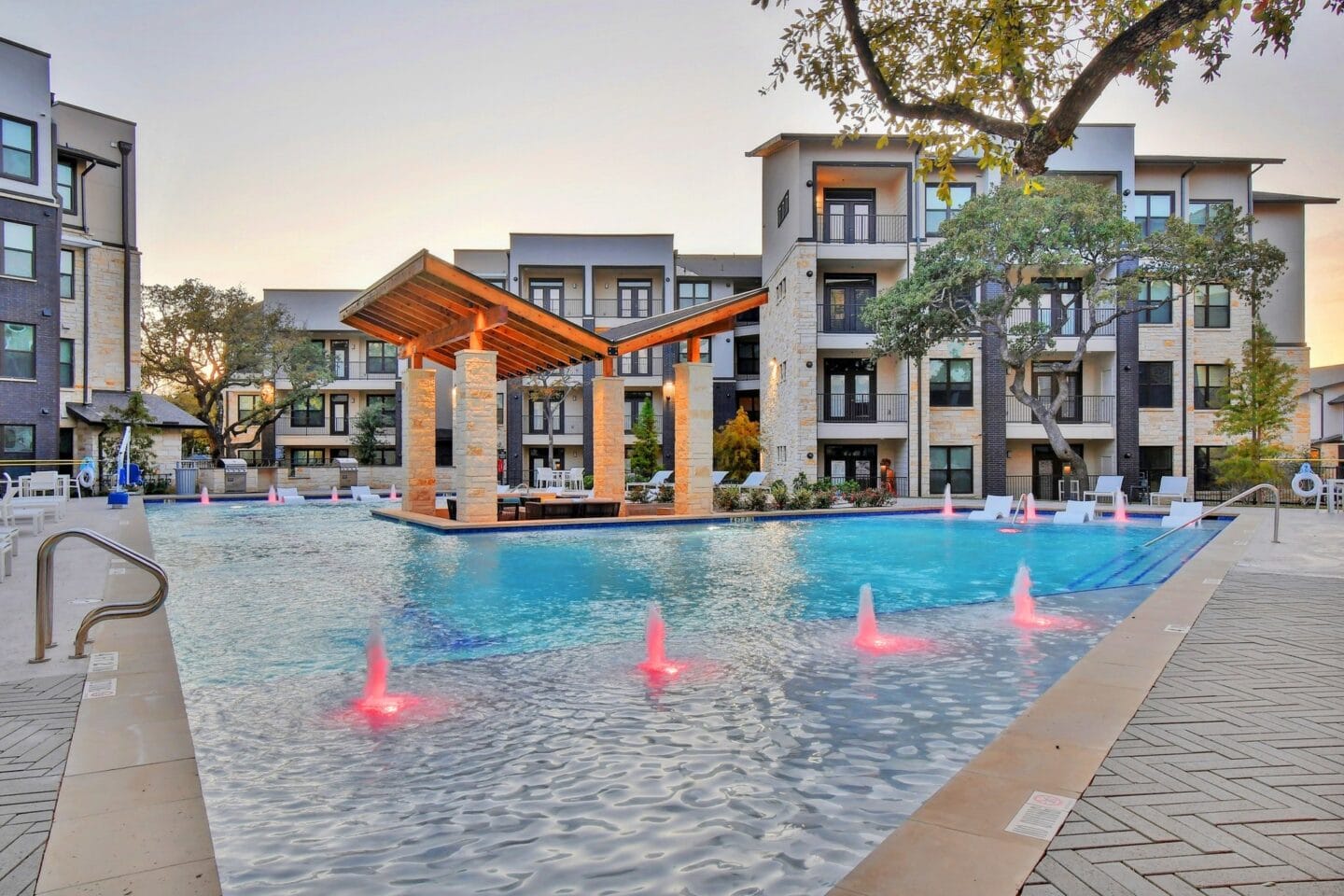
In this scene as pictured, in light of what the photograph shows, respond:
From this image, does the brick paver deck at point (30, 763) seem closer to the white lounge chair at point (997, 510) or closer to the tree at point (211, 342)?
the white lounge chair at point (997, 510)

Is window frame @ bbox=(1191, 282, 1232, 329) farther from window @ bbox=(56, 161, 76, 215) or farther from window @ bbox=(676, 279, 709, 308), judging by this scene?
window @ bbox=(56, 161, 76, 215)

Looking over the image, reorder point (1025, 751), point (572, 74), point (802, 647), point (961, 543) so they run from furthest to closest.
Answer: point (572, 74) → point (961, 543) → point (802, 647) → point (1025, 751)

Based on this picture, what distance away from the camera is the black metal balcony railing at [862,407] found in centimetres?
2892

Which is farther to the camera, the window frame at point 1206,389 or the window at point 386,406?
the window at point 386,406

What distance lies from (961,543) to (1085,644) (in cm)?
882

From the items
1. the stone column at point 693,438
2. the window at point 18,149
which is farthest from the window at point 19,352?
the stone column at point 693,438

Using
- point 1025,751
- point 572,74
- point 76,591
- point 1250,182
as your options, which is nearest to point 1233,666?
point 1025,751

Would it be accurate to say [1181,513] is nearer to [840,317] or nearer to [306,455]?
[840,317]

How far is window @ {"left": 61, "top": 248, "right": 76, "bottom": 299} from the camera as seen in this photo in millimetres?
28734

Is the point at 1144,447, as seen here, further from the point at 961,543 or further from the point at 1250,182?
the point at 961,543

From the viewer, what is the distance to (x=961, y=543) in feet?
52.2

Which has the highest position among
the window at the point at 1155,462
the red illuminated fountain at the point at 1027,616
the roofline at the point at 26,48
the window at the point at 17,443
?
the roofline at the point at 26,48

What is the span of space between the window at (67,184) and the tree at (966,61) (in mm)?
31008

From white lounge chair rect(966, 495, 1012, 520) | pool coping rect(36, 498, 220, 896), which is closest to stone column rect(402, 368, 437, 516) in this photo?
white lounge chair rect(966, 495, 1012, 520)
